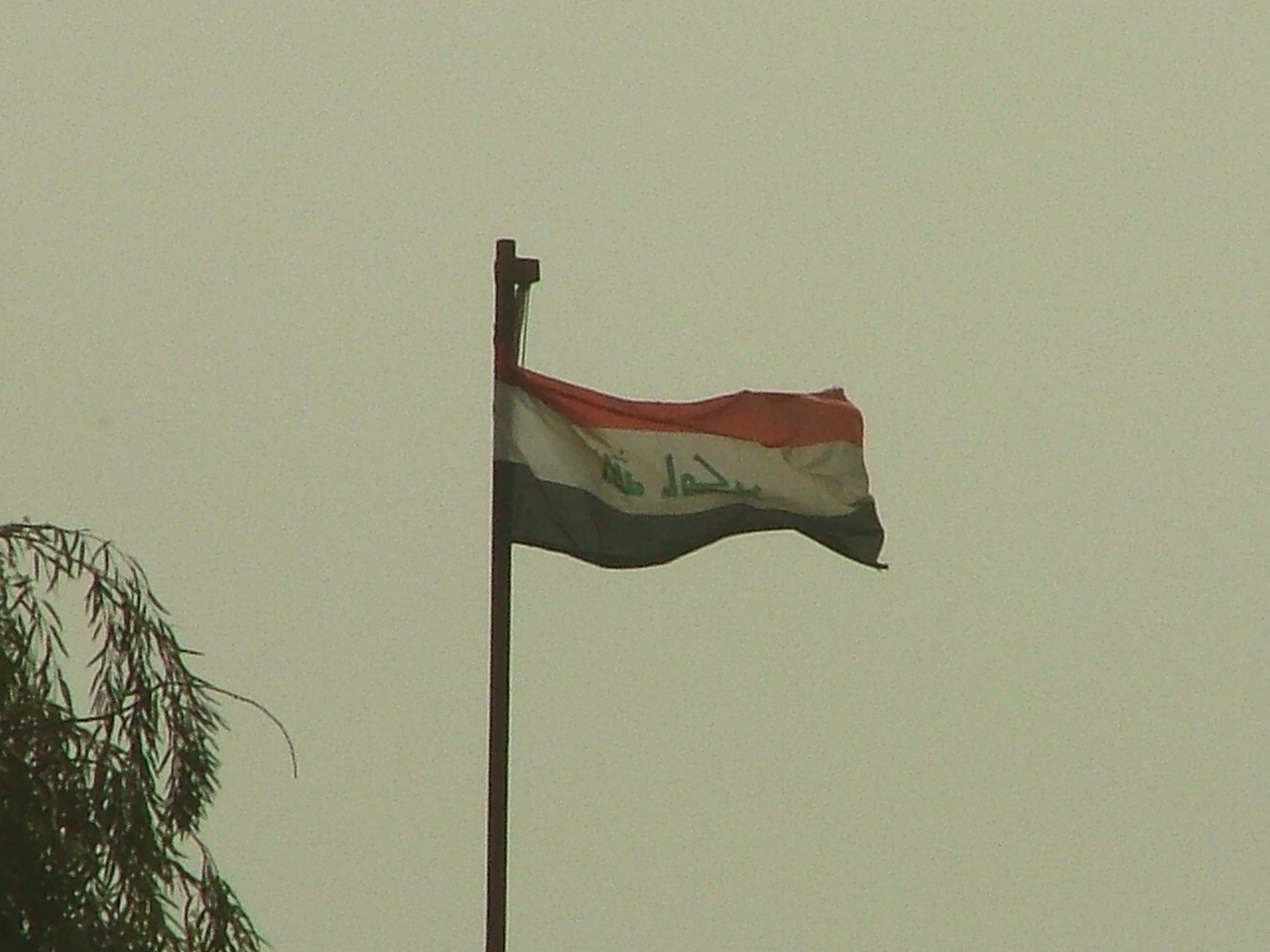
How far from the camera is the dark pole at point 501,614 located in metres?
16.5

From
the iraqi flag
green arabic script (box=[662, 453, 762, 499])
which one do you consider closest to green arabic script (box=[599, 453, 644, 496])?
the iraqi flag

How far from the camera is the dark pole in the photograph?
16.5m

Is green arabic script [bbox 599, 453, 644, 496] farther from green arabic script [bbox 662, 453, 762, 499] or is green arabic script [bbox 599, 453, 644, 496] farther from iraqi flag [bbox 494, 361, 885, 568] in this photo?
green arabic script [bbox 662, 453, 762, 499]

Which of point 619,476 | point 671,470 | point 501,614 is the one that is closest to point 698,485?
point 671,470

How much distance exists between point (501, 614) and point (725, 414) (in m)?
2.91

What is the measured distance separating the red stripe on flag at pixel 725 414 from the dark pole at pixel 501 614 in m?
0.36

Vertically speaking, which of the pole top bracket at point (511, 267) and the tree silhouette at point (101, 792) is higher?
the pole top bracket at point (511, 267)

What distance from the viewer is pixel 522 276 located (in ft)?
57.9

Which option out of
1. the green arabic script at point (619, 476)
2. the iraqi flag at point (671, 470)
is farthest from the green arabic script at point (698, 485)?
the green arabic script at point (619, 476)

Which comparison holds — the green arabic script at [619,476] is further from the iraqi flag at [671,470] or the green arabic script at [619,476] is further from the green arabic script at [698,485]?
the green arabic script at [698,485]

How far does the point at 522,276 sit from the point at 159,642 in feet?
17.0

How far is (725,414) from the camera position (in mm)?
19297

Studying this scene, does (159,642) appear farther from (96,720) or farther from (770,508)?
(770,508)

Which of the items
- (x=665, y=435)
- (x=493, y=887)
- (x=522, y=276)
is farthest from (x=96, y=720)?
(x=665, y=435)
